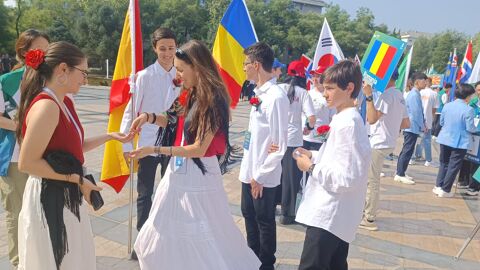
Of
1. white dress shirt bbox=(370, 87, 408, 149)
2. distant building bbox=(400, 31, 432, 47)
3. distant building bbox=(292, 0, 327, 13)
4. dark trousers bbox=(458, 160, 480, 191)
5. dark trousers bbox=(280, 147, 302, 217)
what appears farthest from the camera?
distant building bbox=(292, 0, 327, 13)

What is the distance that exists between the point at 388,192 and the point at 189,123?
5411 mm

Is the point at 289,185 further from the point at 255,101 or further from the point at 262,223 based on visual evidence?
the point at 255,101

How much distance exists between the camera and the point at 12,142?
3025 millimetres

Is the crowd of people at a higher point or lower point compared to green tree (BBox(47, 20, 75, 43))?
lower

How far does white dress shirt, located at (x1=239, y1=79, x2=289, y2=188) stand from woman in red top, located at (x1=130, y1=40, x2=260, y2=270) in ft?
1.95

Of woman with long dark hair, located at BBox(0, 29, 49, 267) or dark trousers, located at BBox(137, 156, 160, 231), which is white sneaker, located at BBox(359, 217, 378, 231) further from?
woman with long dark hair, located at BBox(0, 29, 49, 267)

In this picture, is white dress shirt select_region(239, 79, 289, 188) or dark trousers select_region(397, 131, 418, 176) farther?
dark trousers select_region(397, 131, 418, 176)

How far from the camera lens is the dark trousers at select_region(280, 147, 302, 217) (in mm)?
4930

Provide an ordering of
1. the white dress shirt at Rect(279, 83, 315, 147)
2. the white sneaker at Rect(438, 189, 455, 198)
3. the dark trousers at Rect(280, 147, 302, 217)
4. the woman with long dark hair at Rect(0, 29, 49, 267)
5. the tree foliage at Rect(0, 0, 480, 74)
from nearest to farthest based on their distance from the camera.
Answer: the woman with long dark hair at Rect(0, 29, 49, 267) < the dark trousers at Rect(280, 147, 302, 217) < the white dress shirt at Rect(279, 83, 315, 147) < the white sneaker at Rect(438, 189, 455, 198) < the tree foliage at Rect(0, 0, 480, 74)

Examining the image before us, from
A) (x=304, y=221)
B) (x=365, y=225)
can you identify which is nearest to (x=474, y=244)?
(x=365, y=225)

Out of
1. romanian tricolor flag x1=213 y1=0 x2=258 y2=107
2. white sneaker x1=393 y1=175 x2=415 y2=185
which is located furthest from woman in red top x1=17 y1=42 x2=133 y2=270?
white sneaker x1=393 y1=175 x2=415 y2=185

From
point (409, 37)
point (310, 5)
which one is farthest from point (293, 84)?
point (310, 5)

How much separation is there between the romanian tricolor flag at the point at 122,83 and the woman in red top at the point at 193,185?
118cm

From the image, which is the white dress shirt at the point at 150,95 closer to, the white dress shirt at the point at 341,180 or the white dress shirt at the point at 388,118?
the white dress shirt at the point at 341,180
